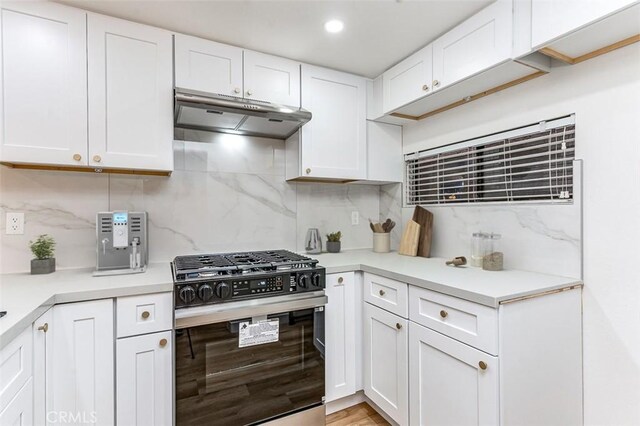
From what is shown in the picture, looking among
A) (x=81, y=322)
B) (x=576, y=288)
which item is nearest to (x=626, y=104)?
(x=576, y=288)

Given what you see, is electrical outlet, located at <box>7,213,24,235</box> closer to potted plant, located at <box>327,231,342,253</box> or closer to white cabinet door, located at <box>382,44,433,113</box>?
potted plant, located at <box>327,231,342,253</box>

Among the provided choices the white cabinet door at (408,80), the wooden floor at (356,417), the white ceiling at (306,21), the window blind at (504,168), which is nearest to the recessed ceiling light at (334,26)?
the white ceiling at (306,21)

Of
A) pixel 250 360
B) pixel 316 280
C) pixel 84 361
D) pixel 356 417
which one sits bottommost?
pixel 356 417

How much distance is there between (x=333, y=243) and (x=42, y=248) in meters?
1.83

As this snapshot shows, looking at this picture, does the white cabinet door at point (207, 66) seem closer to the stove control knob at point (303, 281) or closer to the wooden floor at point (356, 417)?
the stove control knob at point (303, 281)

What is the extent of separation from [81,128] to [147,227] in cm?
68

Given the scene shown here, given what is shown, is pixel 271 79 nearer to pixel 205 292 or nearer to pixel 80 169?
pixel 80 169

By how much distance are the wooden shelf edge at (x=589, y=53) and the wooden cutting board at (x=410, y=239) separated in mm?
1257

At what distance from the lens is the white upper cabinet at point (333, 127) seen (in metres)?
2.24

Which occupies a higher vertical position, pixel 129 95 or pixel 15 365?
pixel 129 95

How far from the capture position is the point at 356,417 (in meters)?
1.99

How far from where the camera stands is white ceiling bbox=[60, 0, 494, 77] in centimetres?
163

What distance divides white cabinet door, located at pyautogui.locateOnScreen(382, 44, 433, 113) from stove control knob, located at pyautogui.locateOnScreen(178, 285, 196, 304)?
1.76 meters

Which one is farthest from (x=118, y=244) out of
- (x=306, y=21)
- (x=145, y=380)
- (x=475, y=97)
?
(x=475, y=97)
